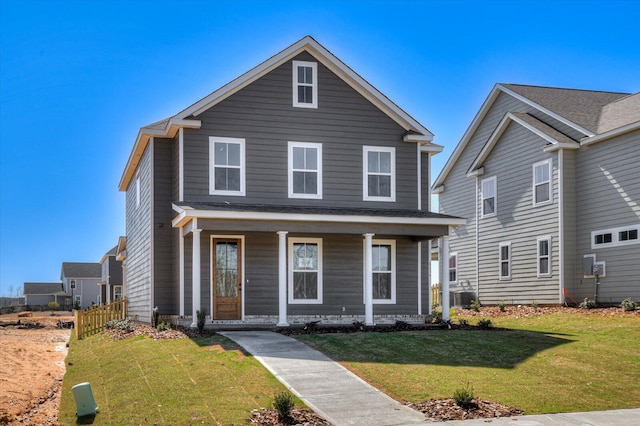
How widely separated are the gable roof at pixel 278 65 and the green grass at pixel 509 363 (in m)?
7.32

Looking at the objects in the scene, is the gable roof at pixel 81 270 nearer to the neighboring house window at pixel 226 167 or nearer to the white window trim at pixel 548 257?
the white window trim at pixel 548 257

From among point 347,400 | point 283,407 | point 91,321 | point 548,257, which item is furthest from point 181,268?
point 548,257

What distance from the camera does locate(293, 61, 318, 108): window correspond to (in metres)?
23.4

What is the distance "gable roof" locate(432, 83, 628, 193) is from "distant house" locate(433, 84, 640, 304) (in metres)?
0.05

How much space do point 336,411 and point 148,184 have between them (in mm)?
14700

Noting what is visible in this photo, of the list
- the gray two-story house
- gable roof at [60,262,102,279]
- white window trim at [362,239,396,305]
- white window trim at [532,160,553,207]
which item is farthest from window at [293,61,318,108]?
gable roof at [60,262,102,279]

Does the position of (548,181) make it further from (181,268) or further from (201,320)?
(201,320)

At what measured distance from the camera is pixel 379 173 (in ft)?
78.7

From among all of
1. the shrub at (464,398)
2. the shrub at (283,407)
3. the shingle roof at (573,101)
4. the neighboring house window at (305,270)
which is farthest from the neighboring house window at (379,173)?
the shrub at (283,407)

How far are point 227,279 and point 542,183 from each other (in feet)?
41.5

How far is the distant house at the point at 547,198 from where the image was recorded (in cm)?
2420

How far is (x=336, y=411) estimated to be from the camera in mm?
11938

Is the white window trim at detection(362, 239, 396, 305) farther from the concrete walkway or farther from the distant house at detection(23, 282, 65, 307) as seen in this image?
the distant house at detection(23, 282, 65, 307)

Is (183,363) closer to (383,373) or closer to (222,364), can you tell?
(222,364)
